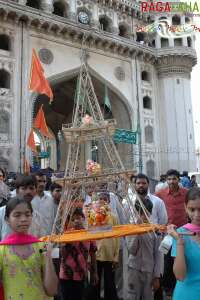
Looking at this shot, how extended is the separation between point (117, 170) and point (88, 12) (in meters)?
17.4

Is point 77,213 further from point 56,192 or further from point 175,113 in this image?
point 175,113

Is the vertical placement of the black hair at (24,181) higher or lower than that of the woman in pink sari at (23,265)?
higher

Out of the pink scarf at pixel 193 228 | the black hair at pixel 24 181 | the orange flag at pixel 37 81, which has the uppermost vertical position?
the orange flag at pixel 37 81

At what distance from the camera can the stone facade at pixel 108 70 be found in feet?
52.6

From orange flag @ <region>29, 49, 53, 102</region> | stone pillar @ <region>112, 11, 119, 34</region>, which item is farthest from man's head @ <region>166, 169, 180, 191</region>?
stone pillar @ <region>112, 11, 119, 34</region>

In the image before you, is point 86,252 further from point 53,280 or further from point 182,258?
point 182,258

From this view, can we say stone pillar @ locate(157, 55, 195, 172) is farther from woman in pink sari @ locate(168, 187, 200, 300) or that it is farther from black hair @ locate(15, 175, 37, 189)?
woman in pink sari @ locate(168, 187, 200, 300)

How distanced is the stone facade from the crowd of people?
11083 mm

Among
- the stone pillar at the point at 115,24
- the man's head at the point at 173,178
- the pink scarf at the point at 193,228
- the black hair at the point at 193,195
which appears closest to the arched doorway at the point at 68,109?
the stone pillar at the point at 115,24

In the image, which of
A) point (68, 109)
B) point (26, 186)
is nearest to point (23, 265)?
point (26, 186)

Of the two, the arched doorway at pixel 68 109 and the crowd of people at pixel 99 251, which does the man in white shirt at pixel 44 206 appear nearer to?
the crowd of people at pixel 99 251

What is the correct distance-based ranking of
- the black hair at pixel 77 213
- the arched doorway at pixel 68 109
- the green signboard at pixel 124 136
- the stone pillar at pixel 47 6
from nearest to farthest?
the black hair at pixel 77 213 < the green signboard at pixel 124 136 < the stone pillar at pixel 47 6 < the arched doorway at pixel 68 109

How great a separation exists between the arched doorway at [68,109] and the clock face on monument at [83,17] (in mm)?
2767

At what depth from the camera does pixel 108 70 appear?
1972 cm
